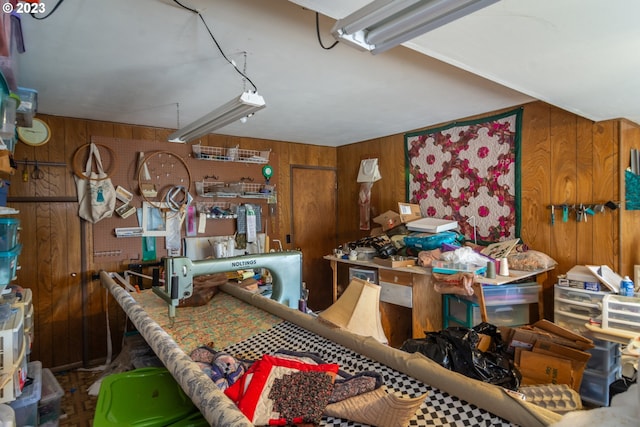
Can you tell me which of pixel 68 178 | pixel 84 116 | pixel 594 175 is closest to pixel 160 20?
pixel 84 116

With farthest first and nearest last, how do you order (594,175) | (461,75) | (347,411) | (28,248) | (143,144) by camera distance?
1. (143,144)
2. (28,248)
3. (594,175)
4. (461,75)
5. (347,411)

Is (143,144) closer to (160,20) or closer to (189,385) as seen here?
(160,20)

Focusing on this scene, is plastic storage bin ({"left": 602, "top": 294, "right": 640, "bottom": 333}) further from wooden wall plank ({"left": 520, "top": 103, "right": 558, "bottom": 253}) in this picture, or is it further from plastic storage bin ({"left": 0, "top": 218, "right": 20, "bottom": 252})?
plastic storage bin ({"left": 0, "top": 218, "right": 20, "bottom": 252})

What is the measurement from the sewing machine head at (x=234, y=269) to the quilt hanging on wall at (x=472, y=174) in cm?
227

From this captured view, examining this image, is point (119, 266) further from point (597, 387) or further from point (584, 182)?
point (584, 182)

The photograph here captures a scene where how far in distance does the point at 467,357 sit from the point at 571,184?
2.09 m

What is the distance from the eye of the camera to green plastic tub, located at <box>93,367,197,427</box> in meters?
1.20

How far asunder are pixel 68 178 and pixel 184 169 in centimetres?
103

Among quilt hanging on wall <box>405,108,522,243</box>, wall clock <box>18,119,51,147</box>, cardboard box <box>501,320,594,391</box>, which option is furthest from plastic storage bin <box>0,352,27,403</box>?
quilt hanging on wall <box>405,108,522,243</box>

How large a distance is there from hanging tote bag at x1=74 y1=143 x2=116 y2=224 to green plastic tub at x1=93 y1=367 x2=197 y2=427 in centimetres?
243

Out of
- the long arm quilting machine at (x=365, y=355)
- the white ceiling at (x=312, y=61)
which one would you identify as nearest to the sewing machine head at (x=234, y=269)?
the long arm quilting machine at (x=365, y=355)

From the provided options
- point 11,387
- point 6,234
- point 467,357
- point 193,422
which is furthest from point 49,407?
point 467,357

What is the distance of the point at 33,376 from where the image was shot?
7.54 ft

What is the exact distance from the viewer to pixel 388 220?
13.6ft
